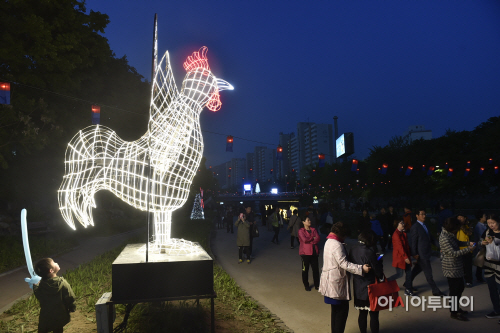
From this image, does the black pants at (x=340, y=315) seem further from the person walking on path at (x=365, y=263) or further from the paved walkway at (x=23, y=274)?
the paved walkway at (x=23, y=274)

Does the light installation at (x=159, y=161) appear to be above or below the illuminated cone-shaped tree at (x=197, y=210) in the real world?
above

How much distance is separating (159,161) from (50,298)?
2.02m

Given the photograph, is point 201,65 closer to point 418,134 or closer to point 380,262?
point 380,262

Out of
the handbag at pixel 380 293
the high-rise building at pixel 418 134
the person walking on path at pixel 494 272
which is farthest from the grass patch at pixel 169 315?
the high-rise building at pixel 418 134

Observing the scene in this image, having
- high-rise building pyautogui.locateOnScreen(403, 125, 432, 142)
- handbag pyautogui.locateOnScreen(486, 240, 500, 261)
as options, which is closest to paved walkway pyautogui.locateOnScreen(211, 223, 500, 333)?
handbag pyautogui.locateOnScreen(486, 240, 500, 261)

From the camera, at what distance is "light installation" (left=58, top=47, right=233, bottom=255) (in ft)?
15.3

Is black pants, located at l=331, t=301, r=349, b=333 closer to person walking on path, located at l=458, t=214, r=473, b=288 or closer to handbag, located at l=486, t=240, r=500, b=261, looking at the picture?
handbag, located at l=486, t=240, r=500, b=261

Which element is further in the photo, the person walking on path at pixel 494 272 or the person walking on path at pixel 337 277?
the person walking on path at pixel 494 272

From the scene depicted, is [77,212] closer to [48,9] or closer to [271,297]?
[271,297]

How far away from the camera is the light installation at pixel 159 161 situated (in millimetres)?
4648

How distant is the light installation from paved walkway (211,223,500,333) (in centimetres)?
207

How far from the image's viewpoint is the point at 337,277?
3.77 m

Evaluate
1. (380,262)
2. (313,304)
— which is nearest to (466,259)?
(313,304)

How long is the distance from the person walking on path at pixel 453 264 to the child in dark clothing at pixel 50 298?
4.87 meters
